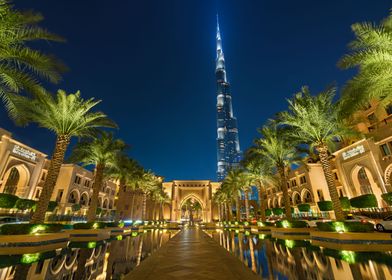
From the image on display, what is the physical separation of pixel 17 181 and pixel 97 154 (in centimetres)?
2528

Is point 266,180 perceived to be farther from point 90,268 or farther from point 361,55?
point 90,268

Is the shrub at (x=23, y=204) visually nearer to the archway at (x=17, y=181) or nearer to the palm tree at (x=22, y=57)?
the archway at (x=17, y=181)

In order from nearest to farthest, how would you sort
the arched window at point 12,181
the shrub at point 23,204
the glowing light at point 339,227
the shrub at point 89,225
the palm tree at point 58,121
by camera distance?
the glowing light at point 339,227 < the palm tree at point 58,121 < the shrub at point 89,225 < the shrub at point 23,204 < the arched window at point 12,181

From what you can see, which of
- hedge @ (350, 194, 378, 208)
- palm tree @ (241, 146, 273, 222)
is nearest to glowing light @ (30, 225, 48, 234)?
palm tree @ (241, 146, 273, 222)

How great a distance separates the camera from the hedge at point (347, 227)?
1149 centimetres

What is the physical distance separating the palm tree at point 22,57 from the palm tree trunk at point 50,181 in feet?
19.5

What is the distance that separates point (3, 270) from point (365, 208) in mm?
38610

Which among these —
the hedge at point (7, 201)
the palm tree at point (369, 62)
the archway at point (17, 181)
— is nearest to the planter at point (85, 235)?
the hedge at point (7, 201)

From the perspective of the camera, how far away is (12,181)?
34.7 m

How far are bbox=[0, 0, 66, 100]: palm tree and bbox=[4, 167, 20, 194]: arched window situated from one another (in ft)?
110

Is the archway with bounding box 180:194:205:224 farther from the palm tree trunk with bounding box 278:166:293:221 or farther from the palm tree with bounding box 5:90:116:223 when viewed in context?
the palm tree with bounding box 5:90:116:223

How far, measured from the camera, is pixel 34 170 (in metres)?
35.2

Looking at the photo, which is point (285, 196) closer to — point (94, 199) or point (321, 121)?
point (321, 121)

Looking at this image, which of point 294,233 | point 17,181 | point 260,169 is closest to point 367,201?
point 260,169
